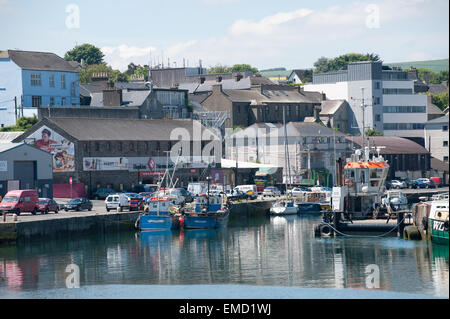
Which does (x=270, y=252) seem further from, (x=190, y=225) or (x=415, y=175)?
(x=415, y=175)

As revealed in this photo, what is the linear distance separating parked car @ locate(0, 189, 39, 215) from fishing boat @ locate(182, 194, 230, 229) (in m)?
12.0

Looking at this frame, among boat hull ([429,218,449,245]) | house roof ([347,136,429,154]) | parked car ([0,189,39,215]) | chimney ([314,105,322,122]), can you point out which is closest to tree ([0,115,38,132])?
parked car ([0,189,39,215])

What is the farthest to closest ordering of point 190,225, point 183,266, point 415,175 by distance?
1. point 415,175
2. point 190,225
3. point 183,266

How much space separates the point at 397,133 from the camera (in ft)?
451

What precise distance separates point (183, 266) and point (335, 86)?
95.5m

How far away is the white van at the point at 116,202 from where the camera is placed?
225 feet

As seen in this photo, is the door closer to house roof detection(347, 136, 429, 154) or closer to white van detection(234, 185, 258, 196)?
white van detection(234, 185, 258, 196)

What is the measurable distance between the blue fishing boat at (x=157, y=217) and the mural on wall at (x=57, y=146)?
1755 centimetres

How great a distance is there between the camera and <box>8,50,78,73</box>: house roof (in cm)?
9950

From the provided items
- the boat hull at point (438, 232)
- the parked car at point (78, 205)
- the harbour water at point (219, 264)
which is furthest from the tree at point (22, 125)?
the boat hull at point (438, 232)

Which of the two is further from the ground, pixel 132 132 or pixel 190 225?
pixel 132 132

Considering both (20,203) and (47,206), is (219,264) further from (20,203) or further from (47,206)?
(47,206)

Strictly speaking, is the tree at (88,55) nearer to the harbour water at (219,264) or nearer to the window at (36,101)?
the window at (36,101)
